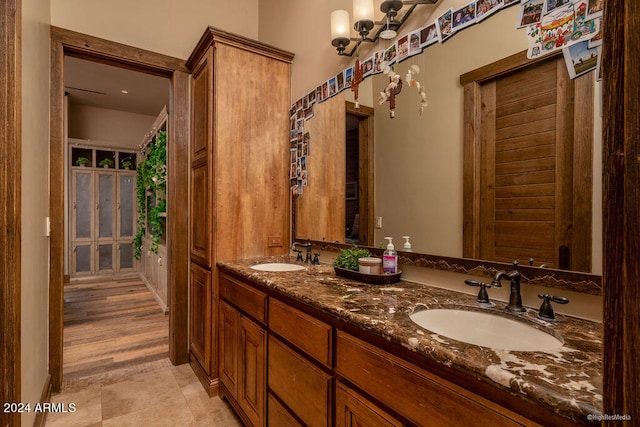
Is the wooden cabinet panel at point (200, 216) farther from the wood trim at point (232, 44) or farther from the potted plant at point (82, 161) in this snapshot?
the potted plant at point (82, 161)

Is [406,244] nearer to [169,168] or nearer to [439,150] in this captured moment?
[439,150]

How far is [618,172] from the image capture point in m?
0.45

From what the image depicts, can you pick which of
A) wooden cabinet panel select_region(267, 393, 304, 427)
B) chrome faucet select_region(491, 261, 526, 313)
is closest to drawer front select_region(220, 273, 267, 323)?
wooden cabinet panel select_region(267, 393, 304, 427)

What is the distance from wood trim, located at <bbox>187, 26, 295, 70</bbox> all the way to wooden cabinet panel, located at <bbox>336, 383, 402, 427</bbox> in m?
2.26

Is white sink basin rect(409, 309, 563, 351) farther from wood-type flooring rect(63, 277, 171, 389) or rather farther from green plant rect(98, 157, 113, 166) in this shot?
green plant rect(98, 157, 113, 166)

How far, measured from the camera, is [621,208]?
1.46ft

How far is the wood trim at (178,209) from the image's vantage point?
2.69 m

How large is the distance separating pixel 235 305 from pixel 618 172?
1.88m

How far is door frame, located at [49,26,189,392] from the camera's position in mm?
2279

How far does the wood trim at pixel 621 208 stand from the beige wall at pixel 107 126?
269 inches

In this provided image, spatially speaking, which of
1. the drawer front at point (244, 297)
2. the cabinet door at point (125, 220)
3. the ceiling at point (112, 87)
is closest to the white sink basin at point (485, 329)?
the drawer front at point (244, 297)

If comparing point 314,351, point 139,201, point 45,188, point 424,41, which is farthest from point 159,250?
point 424,41

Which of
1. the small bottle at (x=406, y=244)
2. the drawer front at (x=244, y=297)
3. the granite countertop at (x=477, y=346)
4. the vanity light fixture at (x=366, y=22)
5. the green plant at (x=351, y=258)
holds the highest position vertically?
the vanity light fixture at (x=366, y=22)

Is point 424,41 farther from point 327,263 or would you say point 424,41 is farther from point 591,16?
point 327,263
